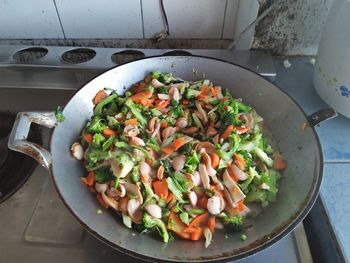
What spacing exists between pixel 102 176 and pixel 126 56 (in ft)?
1.78

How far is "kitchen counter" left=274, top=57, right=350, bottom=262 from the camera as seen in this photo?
2.46 ft

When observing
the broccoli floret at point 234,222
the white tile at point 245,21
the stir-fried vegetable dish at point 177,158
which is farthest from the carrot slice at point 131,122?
the white tile at point 245,21

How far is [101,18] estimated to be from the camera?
1161 millimetres

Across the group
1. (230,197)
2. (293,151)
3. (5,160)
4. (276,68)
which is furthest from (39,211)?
(276,68)

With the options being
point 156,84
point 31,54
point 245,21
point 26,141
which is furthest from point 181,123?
point 31,54

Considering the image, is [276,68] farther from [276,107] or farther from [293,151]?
[293,151]

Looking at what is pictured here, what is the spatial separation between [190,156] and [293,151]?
0.24 metres

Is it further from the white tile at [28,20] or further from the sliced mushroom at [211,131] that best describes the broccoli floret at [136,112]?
the white tile at [28,20]

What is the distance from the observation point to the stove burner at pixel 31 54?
1159 mm

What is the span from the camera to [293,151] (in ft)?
2.56

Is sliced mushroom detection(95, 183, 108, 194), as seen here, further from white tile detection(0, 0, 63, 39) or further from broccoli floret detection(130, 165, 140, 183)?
white tile detection(0, 0, 63, 39)

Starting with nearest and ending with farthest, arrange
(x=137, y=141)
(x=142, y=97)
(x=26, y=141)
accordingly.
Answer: (x=26, y=141), (x=137, y=141), (x=142, y=97)

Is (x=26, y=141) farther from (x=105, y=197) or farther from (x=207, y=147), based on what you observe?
(x=207, y=147)

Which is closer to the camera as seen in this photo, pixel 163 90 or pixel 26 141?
pixel 26 141
